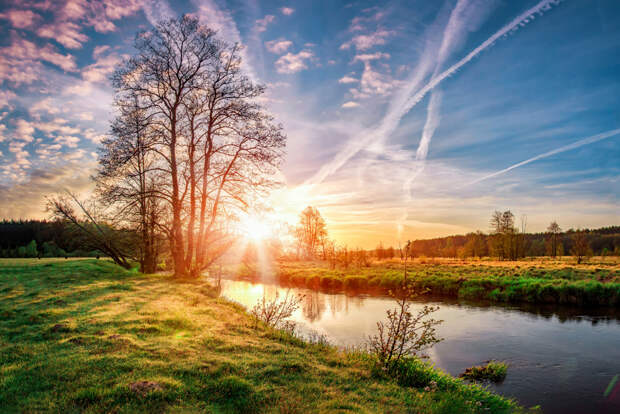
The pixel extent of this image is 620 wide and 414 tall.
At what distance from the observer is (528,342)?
12.7m

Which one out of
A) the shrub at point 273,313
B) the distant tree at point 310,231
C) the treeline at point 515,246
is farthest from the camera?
the distant tree at point 310,231

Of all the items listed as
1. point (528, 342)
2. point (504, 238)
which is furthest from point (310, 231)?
point (528, 342)

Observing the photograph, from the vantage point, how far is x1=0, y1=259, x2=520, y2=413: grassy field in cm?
457

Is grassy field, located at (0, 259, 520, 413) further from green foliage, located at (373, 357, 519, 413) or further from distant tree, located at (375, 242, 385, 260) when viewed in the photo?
distant tree, located at (375, 242, 385, 260)

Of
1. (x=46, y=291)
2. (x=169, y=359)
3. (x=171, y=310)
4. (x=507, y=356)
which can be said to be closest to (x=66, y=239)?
(x=46, y=291)

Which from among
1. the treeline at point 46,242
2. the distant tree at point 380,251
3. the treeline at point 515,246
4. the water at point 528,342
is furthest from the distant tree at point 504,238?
the treeline at point 46,242

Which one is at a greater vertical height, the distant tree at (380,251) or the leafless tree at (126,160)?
the leafless tree at (126,160)

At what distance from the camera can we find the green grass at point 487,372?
30.0 ft

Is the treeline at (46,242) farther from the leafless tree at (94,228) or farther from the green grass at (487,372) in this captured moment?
the green grass at (487,372)

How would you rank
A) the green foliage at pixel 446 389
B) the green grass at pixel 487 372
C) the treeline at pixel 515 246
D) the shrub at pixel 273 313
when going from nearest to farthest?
the green foliage at pixel 446 389 → the green grass at pixel 487 372 → the shrub at pixel 273 313 → the treeline at pixel 515 246

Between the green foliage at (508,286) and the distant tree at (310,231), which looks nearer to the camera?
the green foliage at (508,286)

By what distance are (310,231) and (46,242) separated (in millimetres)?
44826

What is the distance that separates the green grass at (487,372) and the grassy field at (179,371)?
6.75 feet

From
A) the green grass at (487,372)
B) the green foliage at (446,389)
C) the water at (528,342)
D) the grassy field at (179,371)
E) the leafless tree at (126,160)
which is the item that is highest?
the leafless tree at (126,160)
